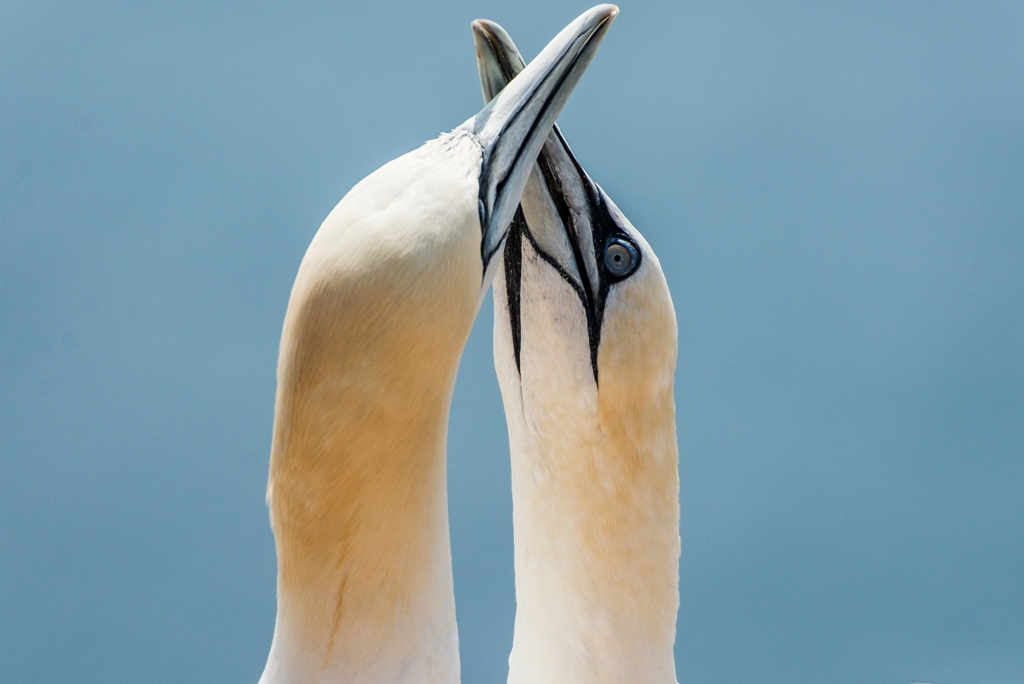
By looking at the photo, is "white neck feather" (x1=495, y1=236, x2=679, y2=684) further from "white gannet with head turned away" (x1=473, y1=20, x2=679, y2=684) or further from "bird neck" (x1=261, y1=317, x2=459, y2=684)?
"bird neck" (x1=261, y1=317, x2=459, y2=684)

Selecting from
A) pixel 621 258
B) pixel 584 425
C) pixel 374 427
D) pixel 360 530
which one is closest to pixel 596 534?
pixel 584 425

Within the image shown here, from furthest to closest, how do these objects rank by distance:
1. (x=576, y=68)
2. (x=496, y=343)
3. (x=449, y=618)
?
(x=496, y=343), (x=576, y=68), (x=449, y=618)

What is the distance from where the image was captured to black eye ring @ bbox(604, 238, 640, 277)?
9.48 feet

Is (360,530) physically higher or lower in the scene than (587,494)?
lower

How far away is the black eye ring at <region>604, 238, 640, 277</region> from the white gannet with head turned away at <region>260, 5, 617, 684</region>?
513mm

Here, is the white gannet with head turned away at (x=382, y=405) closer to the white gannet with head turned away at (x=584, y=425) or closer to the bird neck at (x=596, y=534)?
the white gannet with head turned away at (x=584, y=425)

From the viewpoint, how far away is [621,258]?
2893 millimetres

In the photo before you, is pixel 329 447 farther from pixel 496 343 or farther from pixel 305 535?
pixel 496 343

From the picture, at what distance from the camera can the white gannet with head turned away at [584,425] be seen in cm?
A: 289

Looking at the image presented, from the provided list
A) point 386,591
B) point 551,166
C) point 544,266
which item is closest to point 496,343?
point 544,266

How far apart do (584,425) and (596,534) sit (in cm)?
35

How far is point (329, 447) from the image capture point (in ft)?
6.69

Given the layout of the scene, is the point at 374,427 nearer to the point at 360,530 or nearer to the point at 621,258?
the point at 360,530

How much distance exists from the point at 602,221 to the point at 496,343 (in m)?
0.47
